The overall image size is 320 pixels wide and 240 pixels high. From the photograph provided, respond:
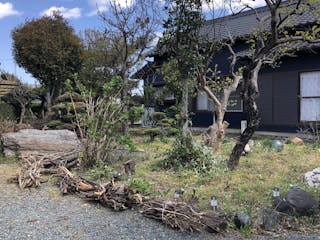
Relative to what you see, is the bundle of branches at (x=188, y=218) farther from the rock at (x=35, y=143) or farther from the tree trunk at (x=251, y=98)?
the rock at (x=35, y=143)

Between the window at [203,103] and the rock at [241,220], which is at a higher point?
the window at [203,103]

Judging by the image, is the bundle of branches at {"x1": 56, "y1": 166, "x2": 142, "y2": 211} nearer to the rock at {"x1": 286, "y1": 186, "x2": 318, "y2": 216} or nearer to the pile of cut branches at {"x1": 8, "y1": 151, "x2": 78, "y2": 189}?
the pile of cut branches at {"x1": 8, "y1": 151, "x2": 78, "y2": 189}

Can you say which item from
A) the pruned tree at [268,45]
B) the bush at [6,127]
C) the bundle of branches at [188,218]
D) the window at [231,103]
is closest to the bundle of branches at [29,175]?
the bundle of branches at [188,218]

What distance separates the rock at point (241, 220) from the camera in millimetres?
3531

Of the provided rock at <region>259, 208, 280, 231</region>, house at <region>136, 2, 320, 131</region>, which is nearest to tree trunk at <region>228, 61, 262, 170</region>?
rock at <region>259, 208, 280, 231</region>

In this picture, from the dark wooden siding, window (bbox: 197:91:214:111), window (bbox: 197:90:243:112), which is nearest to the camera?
the dark wooden siding

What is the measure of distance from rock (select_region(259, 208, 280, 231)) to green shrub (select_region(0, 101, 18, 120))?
971cm

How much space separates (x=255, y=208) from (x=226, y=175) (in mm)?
1408

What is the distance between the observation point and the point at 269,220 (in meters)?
3.59

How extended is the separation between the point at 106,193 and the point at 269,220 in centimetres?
188

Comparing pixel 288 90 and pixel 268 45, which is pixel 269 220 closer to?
pixel 268 45

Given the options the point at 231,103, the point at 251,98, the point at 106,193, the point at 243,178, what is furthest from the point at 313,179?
the point at 231,103

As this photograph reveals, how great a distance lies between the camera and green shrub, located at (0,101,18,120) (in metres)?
11.6

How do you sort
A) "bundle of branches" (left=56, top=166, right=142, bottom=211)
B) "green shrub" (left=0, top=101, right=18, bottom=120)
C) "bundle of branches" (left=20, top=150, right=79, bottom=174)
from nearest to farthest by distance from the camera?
"bundle of branches" (left=56, top=166, right=142, bottom=211) < "bundle of branches" (left=20, top=150, right=79, bottom=174) < "green shrub" (left=0, top=101, right=18, bottom=120)
